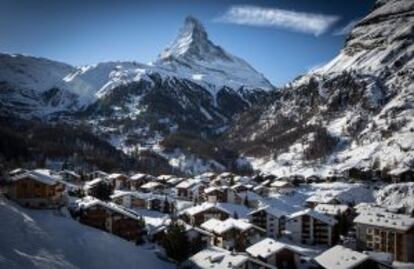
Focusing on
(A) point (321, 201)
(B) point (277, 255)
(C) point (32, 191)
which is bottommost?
(A) point (321, 201)

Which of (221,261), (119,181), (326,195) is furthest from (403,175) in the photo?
(221,261)

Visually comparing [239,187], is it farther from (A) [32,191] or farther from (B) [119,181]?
(A) [32,191]

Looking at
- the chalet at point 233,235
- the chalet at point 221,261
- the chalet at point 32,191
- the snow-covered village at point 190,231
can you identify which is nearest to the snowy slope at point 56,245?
the snow-covered village at point 190,231

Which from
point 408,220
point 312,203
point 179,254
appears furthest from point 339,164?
point 179,254

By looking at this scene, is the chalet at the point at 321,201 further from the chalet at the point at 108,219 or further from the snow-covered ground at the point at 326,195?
the chalet at the point at 108,219

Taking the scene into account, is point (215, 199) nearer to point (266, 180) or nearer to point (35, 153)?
point (266, 180)
